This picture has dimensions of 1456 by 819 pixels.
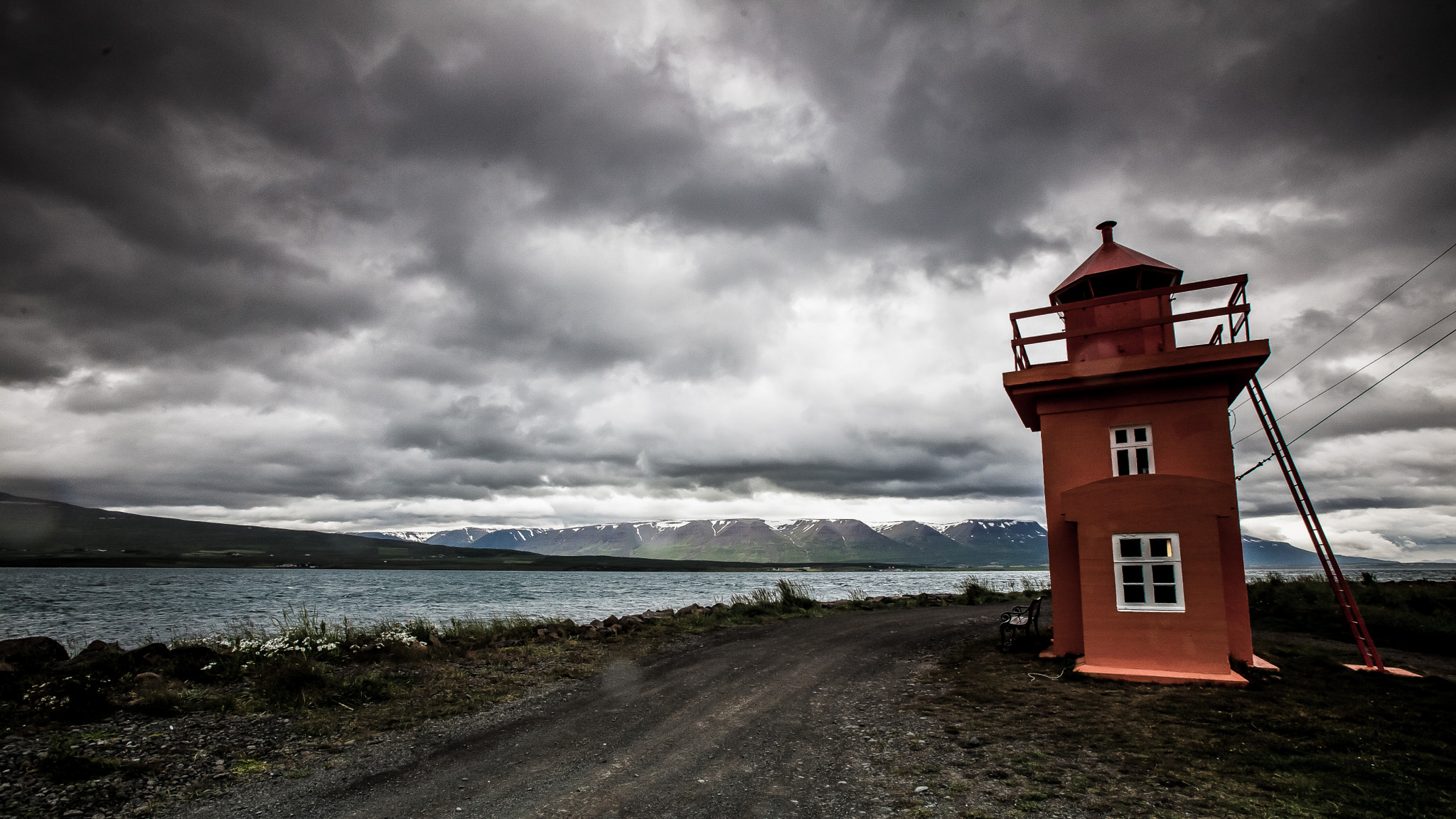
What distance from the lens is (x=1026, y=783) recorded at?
21.6 ft

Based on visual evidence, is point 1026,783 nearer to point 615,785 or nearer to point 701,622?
point 615,785

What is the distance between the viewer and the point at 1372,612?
1828 centimetres

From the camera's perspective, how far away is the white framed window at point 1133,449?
43.1 feet

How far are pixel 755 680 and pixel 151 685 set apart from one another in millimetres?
10192

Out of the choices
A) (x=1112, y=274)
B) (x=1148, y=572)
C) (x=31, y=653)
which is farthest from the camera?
(x=1112, y=274)

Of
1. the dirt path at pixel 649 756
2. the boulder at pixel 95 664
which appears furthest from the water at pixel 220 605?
the dirt path at pixel 649 756

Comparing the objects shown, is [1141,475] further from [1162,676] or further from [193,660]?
[193,660]

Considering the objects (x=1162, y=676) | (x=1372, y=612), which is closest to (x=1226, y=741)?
(x=1162, y=676)

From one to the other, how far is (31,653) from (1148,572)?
2220 cm

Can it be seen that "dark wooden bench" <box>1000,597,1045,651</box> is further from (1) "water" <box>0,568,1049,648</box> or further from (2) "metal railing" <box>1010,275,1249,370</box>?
(1) "water" <box>0,568,1049,648</box>

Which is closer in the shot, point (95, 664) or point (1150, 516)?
point (95, 664)

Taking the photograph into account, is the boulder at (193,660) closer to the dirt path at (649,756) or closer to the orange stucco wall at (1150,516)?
the dirt path at (649,756)

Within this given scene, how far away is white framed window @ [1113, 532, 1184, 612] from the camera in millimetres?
11742

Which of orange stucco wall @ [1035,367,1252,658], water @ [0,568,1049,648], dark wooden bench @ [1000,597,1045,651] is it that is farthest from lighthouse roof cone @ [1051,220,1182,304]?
water @ [0,568,1049,648]
